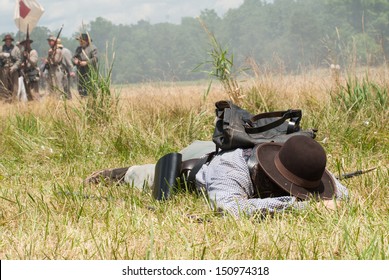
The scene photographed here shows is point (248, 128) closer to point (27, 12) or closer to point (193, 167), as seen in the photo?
point (193, 167)

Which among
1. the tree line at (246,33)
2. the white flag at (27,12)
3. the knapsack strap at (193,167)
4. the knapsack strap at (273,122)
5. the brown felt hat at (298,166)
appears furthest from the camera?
the tree line at (246,33)

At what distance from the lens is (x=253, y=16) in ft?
515

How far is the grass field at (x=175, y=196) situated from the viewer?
9.40 feet

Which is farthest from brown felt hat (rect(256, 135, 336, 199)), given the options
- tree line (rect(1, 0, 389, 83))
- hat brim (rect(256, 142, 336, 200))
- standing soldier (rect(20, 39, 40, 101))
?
tree line (rect(1, 0, 389, 83))

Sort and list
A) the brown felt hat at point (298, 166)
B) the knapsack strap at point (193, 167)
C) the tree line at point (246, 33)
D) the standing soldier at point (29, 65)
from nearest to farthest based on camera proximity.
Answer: the brown felt hat at point (298, 166) → the knapsack strap at point (193, 167) → the standing soldier at point (29, 65) → the tree line at point (246, 33)

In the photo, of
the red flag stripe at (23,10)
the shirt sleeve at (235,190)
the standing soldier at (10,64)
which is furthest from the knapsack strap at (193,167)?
the standing soldier at (10,64)

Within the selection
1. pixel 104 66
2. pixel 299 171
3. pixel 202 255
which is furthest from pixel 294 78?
pixel 202 255

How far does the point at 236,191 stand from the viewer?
3.46 metres

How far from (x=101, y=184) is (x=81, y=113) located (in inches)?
87.7

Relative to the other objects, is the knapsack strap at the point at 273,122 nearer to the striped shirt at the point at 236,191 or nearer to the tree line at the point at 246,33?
the striped shirt at the point at 236,191

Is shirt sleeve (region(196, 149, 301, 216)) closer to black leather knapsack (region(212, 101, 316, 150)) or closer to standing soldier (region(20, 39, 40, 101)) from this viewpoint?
black leather knapsack (region(212, 101, 316, 150))

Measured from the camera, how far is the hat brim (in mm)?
3412

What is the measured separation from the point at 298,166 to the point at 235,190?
1.13 feet

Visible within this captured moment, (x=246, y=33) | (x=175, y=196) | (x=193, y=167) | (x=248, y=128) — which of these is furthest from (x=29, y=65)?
(x=246, y=33)
